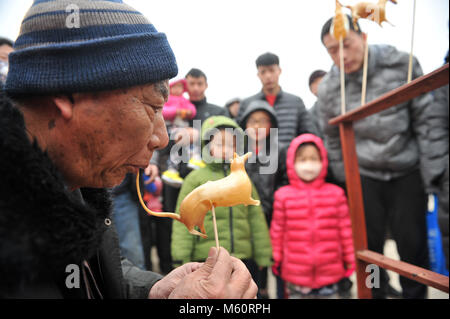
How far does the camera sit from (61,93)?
750mm

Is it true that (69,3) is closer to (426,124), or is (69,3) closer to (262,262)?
(262,262)

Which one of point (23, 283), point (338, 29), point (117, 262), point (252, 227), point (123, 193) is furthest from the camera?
point (123, 193)

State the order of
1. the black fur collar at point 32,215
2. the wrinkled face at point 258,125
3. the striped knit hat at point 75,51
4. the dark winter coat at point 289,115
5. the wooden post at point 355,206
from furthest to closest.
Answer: the dark winter coat at point 289,115, the wooden post at point 355,206, the wrinkled face at point 258,125, the striped knit hat at point 75,51, the black fur collar at point 32,215

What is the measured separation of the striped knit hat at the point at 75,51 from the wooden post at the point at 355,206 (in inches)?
64.3

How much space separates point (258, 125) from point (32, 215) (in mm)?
1529

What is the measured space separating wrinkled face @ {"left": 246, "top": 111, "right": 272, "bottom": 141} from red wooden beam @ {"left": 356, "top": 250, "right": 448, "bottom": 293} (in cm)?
102

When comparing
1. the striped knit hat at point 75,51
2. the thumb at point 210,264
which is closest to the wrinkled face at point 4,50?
the striped knit hat at point 75,51

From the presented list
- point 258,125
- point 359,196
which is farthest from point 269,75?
point 359,196

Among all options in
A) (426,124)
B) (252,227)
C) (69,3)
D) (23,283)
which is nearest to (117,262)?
(23,283)

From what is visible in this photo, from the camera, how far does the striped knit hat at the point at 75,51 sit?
0.73 m

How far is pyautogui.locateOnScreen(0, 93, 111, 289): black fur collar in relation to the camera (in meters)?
0.60

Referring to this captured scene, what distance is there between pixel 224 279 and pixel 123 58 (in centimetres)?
64

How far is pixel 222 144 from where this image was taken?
153 cm

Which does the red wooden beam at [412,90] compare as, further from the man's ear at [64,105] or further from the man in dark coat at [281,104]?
the man's ear at [64,105]
